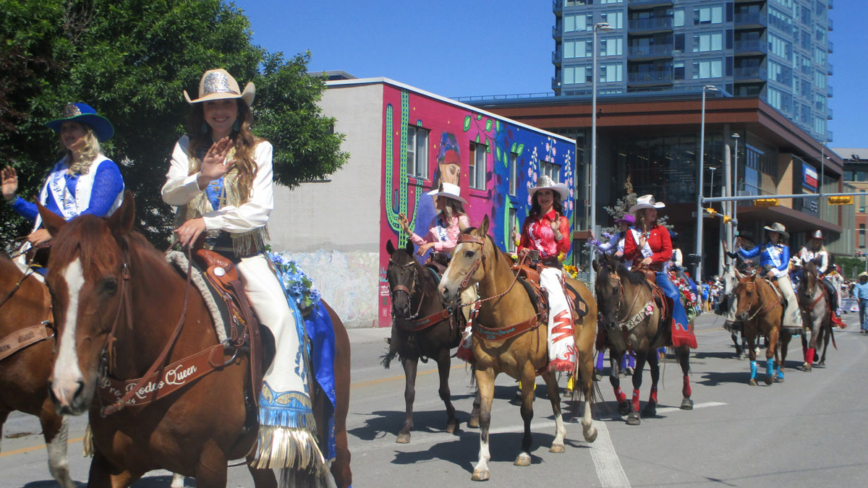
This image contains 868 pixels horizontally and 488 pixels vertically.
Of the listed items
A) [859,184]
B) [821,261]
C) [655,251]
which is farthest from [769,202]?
[859,184]

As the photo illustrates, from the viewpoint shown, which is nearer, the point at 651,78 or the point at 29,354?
the point at 29,354

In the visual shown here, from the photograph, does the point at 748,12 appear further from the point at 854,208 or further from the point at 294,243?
the point at 294,243

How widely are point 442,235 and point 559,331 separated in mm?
2553

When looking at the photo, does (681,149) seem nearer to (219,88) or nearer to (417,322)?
(417,322)

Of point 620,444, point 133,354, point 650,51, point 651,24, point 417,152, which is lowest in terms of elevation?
point 620,444

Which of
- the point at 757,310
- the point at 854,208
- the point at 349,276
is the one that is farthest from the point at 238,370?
the point at 854,208

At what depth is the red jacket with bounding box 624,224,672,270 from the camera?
10047 mm

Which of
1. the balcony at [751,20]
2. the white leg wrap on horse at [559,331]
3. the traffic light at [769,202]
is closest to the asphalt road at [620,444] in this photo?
the white leg wrap on horse at [559,331]

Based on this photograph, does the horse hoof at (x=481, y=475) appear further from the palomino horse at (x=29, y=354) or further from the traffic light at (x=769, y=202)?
the traffic light at (x=769, y=202)

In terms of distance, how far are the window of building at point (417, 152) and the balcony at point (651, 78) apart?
2329 inches

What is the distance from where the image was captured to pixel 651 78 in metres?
80.9

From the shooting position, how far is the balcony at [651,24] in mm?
80000

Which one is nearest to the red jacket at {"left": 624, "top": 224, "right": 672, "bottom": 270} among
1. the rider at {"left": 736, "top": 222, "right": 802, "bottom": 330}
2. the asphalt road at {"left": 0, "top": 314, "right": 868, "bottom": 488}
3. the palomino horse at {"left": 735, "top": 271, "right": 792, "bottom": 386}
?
the asphalt road at {"left": 0, "top": 314, "right": 868, "bottom": 488}

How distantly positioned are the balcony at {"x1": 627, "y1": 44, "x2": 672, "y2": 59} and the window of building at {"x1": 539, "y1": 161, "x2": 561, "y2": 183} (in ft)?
164
